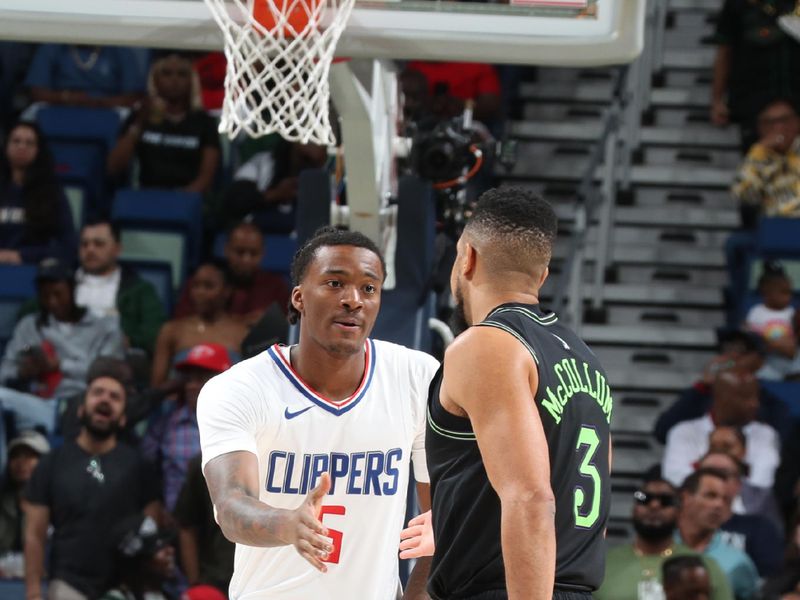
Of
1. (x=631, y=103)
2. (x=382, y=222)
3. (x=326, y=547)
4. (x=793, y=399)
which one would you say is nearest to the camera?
(x=326, y=547)

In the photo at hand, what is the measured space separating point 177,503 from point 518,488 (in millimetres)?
4894

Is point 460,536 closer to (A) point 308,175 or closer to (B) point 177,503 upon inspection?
(A) point 308,175

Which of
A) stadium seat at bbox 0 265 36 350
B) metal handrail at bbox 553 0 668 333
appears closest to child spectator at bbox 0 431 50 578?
stadium seat at bbox 0 265 36 350

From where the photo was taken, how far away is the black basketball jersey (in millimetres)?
3721

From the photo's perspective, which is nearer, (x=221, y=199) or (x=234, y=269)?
(x=234, y=269)

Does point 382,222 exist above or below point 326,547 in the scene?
above

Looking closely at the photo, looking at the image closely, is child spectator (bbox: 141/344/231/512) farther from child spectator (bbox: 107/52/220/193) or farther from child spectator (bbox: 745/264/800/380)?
child spectator (bbox: 745/264/800/380)

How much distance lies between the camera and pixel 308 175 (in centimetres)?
713

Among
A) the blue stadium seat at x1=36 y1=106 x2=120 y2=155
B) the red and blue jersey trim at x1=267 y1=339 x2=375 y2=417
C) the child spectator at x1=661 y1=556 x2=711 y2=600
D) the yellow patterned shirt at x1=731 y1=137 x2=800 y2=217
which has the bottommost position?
the child spectator at x1=661 y1=556 x2=711 y2=600

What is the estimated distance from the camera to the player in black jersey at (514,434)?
3.54 m

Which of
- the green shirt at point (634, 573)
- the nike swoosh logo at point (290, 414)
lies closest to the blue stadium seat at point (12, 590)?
the green shirt at point (634, 573)

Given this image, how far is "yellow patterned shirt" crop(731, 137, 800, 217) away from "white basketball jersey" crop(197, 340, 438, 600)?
21.6 ft

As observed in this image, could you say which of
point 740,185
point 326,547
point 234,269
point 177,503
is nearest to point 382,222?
point 177,503

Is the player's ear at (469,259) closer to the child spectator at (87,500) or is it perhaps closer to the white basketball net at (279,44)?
the white basketball net at (279,44)
